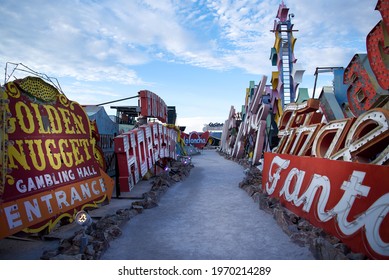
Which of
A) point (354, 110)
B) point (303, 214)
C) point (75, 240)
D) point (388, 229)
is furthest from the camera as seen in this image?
point (354, 110)

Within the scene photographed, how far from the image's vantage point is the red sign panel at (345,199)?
4.22 meters

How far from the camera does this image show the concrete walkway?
208 inches

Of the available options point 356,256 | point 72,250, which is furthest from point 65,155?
point 356,256

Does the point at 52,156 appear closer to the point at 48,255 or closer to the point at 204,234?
the point at 48,255

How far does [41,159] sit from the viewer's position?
6.36m

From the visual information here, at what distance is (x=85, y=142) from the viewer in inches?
333

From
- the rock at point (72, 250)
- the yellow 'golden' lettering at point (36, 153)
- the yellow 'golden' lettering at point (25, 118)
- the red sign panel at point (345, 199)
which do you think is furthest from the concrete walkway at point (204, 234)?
the yellow 'golden' lettering at point (25, 118)

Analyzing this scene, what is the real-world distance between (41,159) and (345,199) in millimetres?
5971

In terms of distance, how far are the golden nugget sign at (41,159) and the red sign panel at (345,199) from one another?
5.35m

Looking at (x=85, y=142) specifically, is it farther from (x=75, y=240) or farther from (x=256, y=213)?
(x=256, y=213)

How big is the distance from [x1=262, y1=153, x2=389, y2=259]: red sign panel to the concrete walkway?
0.73 meters

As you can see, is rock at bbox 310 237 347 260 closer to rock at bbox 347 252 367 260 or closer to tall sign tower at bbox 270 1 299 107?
rock at bbox 347 252 367 260

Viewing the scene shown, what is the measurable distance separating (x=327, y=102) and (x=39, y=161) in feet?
27.5

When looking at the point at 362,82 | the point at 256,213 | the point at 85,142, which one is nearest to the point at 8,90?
the point at 85,142
